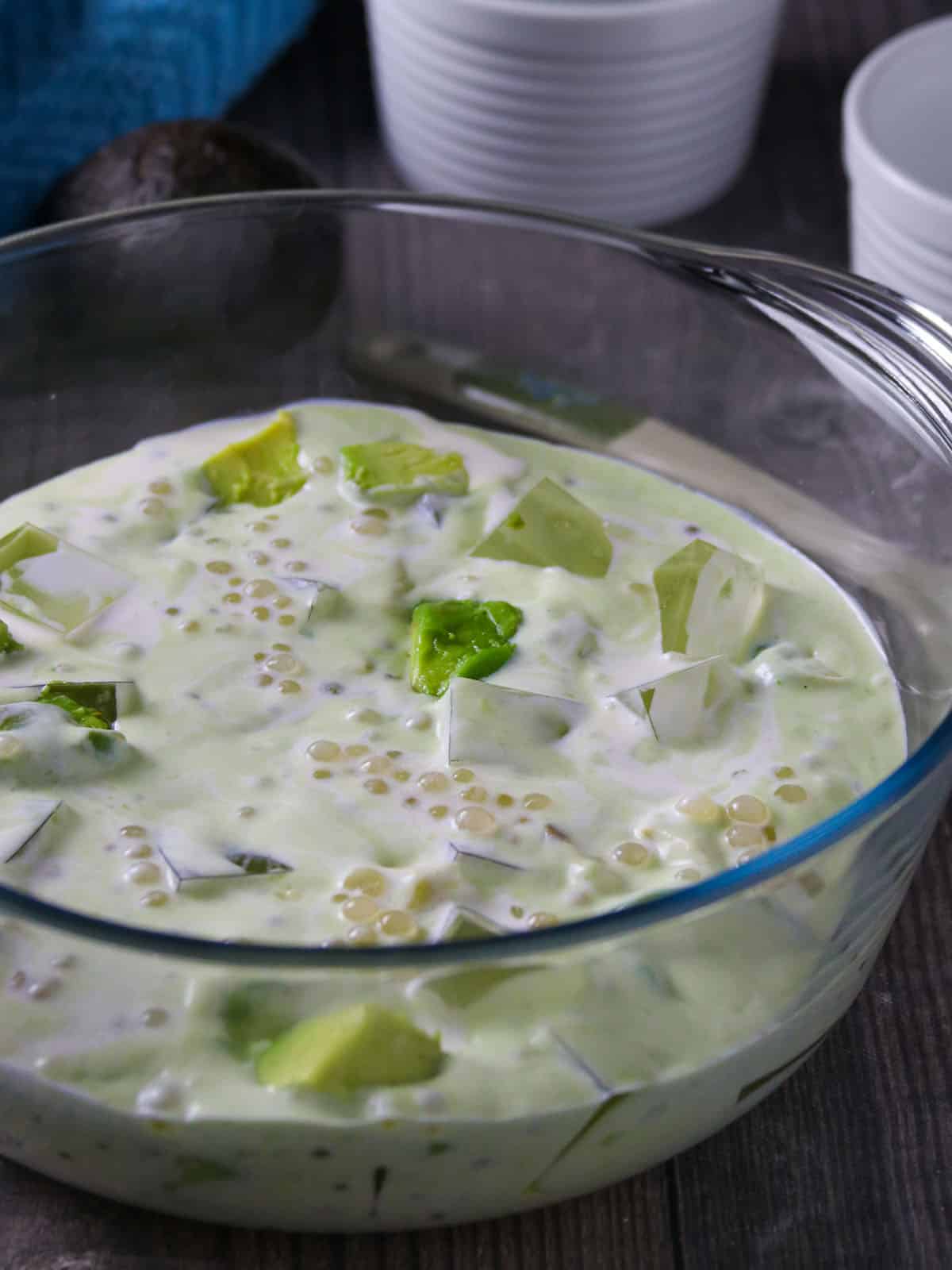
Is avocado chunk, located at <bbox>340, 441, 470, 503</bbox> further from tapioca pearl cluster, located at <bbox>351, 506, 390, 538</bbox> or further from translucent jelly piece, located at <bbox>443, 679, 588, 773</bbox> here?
translucent jelly piece, located at <bbox>443, 679, 588, 773</bbox>

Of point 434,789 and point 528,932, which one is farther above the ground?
point 528,932

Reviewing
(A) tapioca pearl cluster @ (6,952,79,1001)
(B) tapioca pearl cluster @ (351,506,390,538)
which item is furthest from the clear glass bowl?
(B) tapioca pearl cluster @ (351,506,390,538)

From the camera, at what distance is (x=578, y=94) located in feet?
5.69

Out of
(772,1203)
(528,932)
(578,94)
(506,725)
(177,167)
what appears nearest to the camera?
(528,932)

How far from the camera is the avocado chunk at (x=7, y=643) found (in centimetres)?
121

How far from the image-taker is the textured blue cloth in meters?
1.75

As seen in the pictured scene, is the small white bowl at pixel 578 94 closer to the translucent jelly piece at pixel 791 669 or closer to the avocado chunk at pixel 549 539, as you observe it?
the avocado chunk at pixel 549 539

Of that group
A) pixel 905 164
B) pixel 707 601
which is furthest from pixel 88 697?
pixel 905 164

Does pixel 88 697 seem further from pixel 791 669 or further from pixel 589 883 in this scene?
pixel 791 669

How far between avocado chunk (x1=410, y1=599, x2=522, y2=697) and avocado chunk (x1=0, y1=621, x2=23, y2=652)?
28 centimetres

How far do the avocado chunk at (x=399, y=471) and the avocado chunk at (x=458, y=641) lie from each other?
0.14m

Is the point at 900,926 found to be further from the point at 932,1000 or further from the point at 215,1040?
the point at 215,1040

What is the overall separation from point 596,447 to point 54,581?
49 cm

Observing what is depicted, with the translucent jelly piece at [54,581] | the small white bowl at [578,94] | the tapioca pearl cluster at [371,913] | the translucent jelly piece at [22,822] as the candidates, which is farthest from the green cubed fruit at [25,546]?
the small white bowl at [578,94]
